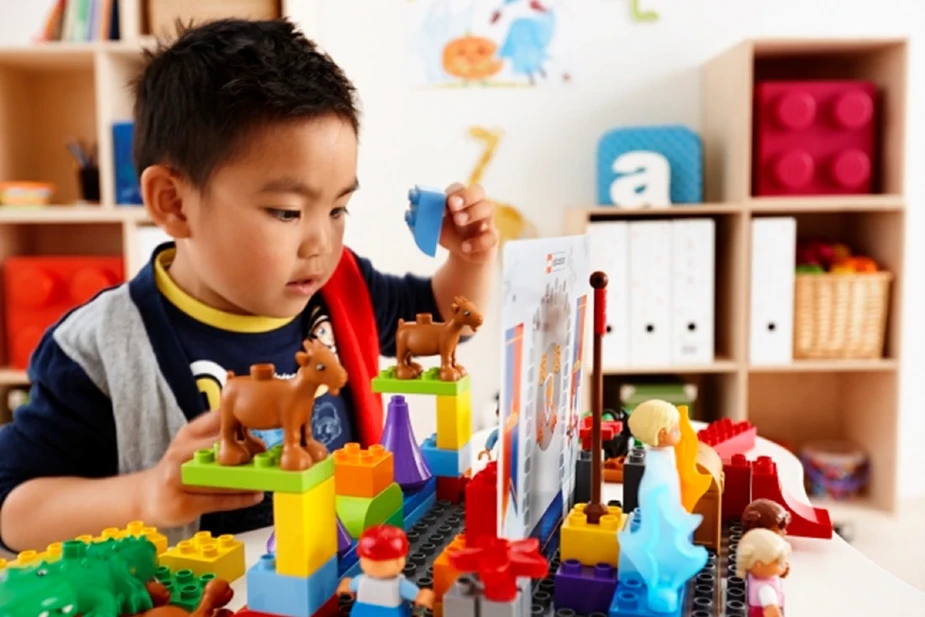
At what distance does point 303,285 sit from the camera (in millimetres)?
824

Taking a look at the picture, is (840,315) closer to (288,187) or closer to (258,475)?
(288,187)

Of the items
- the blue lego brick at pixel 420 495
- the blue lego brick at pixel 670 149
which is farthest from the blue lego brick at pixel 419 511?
the blue lego brick at pixel 670 149

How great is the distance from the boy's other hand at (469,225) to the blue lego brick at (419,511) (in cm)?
29

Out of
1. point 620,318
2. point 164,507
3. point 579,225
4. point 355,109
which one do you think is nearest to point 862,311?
point 620,318

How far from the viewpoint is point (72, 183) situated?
193 cm

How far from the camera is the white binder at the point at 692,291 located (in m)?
1.69

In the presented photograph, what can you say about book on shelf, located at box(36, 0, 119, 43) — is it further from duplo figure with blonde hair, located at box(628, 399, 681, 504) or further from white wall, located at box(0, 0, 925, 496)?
duplo figure with blonde hair, located at box(628, 399, 681, 504)

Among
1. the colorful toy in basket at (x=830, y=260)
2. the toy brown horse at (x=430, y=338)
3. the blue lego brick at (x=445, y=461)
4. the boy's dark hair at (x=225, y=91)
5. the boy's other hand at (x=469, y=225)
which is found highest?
the boy's dark hair at (x=225, y=91)

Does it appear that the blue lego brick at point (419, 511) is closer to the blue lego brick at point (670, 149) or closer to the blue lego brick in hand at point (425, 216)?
the blue lego brick in hand at point (425, 216)

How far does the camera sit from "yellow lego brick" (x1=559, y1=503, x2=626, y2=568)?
51 centimetres

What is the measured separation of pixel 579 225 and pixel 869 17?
2.71ft

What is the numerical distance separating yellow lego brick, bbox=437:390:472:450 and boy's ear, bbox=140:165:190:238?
33 cm

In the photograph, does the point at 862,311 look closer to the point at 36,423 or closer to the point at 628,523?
the point at 628,523

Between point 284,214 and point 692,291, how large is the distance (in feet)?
3.78
